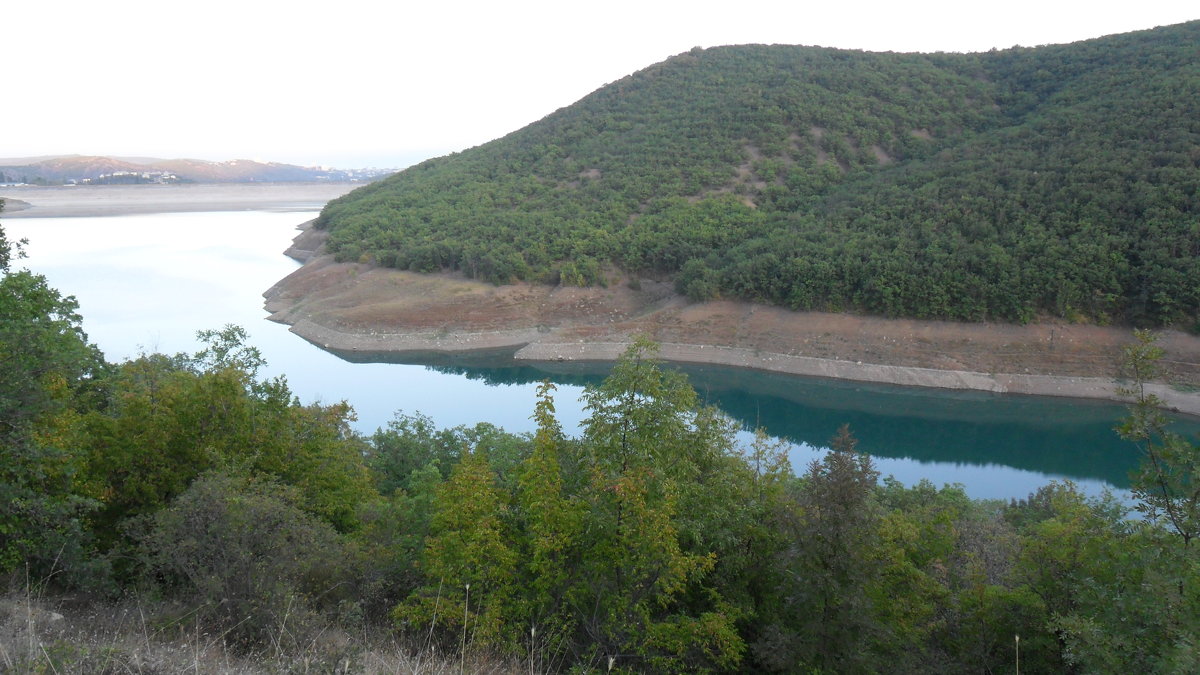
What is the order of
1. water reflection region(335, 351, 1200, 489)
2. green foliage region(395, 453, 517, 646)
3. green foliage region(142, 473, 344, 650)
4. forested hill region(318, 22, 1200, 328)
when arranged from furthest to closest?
1. forested hill region(318, 22, 1200, 328)
2. water reflection region(335, 351, 1200, 489)
3. green foliage region(395, 453, 517, 646)
4. green foliage region(142, 473, 344, 650)

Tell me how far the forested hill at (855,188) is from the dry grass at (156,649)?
3217 centimetres

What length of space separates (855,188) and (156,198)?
98.4 m

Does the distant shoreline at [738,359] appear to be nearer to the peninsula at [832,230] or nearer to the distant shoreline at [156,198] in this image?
the peninsula at [832,230]

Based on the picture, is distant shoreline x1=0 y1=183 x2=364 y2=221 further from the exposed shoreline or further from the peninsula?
the exposed shoreline

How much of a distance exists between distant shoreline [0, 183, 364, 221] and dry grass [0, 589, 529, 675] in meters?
94.4

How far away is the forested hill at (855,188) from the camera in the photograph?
31.5 metres

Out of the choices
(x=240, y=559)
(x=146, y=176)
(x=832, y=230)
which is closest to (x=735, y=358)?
(x=832, y=230)

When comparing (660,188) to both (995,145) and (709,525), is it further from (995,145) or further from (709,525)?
(709,525)

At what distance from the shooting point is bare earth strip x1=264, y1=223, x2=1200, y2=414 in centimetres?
2975

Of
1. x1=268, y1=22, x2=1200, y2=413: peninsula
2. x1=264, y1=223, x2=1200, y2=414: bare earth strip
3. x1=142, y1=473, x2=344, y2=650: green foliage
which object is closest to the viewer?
x1=142, y1=473, x2=344, y2=650: green foliage

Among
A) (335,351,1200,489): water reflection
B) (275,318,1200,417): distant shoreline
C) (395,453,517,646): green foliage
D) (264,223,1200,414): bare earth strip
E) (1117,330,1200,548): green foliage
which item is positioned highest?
(1117,330,1200,548): green foliage

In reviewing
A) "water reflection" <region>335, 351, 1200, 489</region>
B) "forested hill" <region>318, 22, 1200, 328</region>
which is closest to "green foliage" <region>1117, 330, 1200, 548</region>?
"water reflection" <region>335, 351, 1200, 489</region>

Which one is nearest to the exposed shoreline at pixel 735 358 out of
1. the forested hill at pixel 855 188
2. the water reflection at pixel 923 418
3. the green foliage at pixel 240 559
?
the water reflection at pixel 923 418

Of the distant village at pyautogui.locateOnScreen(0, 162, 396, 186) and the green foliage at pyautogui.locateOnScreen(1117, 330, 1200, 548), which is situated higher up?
the distant village at pyautogui.locateOnScreen(0, 162, 396, 186)
